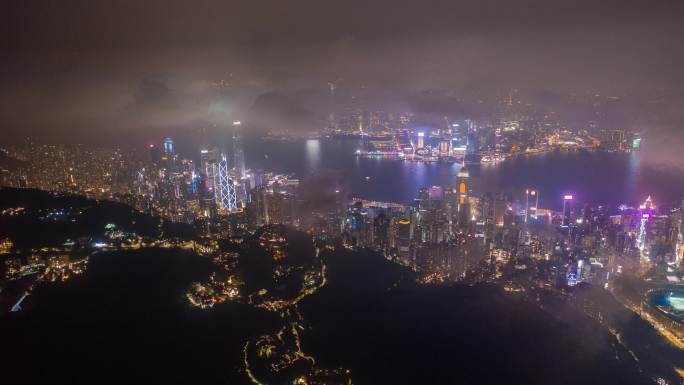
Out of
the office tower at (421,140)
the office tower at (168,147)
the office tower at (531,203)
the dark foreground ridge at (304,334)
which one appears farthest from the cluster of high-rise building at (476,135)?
the dark foreground ridge at (304,334)

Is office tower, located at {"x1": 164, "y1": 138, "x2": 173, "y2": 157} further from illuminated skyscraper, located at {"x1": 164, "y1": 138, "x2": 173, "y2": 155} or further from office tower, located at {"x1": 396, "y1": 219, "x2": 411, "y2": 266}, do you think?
office tower, located at {"x1": 396, "y1": 219, "x2": 411, "y2": 266}

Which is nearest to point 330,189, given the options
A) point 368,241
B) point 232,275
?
point 368,241

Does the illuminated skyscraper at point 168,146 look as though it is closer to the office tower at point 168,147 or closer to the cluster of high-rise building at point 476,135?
the office tower at point 168,147

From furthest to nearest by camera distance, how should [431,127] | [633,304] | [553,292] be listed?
1. [431,127]
2. [633,304]
3. [553,292]

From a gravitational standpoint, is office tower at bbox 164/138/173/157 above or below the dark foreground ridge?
above

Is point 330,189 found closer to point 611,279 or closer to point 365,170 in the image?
point 365,170

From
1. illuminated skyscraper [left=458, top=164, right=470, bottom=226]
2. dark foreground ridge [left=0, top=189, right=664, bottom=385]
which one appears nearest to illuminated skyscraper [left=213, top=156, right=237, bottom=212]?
dark foreground ridge [left=0, top=189, right=664, bottom=385]

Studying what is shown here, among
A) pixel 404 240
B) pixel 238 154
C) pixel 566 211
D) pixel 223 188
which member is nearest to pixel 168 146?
pixel 238 154

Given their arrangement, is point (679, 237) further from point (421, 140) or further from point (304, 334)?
point (421, 140)
